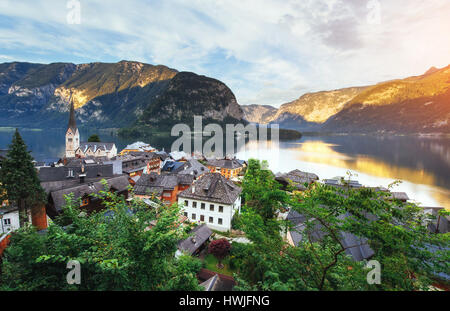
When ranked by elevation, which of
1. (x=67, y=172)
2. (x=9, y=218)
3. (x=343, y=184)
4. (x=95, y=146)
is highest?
(x=343, y=184)

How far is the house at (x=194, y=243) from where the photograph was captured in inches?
860

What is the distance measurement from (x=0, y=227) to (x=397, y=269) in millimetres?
32553

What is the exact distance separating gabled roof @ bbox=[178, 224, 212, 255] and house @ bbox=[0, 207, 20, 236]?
57.3 feet

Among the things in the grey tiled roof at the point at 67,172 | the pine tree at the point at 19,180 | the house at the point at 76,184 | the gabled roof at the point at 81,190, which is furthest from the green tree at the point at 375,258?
the grey tiled roof at the point at 67,172

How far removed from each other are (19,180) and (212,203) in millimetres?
22699

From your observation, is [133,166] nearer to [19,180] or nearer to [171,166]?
[171,166]

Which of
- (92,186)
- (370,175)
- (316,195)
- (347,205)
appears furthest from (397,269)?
(370,175)

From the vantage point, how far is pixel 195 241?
2406 centimetres

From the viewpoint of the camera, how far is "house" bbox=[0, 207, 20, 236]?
69.7 ft

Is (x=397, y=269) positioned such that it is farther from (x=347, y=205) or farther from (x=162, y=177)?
(x=162, y=177)

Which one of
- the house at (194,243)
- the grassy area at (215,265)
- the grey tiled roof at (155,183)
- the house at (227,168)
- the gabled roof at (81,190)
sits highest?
the gabled roof at (81,190)

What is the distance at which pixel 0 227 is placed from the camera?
21125mm

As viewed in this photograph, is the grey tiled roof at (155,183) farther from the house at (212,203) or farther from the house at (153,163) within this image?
the house at (153,163)

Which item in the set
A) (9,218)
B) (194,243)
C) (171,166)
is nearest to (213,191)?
(194,243)
